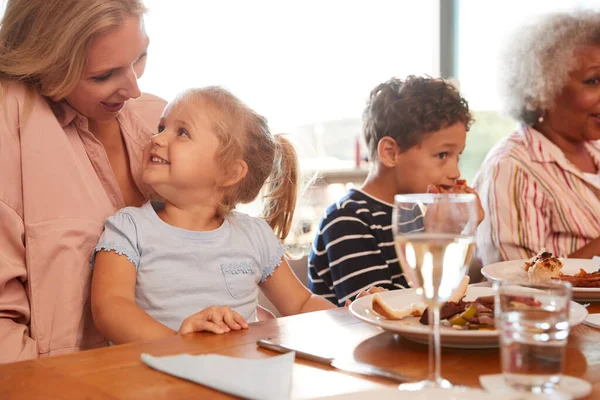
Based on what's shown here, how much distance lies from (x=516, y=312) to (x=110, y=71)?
1.21 m

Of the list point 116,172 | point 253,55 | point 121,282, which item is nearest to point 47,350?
point 121,282

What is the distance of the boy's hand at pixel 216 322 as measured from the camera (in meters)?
1.29

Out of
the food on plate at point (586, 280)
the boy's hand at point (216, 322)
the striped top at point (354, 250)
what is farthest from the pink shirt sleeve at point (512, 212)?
the boy's hand at point (216, 322)

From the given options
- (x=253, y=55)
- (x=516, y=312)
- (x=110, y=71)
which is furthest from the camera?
(x=253, y=55)

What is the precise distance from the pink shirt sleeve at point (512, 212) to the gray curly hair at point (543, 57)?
1.02ft

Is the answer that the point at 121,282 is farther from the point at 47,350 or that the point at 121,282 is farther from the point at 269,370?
the point at 269,370

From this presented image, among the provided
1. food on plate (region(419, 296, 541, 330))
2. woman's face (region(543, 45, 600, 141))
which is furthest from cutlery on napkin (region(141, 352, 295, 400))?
woman's face (region(543, 45, 600, 141))

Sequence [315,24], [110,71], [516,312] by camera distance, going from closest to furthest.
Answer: [516,312]
[110,71]
[315,24]

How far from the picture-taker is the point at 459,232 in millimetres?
846

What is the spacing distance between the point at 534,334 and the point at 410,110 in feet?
5.09

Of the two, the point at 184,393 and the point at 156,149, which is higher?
the point at 156,149

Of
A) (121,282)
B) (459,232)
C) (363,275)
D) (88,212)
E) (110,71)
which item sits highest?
(110,71)

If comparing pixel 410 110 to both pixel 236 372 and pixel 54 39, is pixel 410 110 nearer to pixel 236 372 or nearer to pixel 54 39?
pixel 54 39

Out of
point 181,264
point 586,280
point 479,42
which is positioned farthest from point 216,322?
point 479,42
